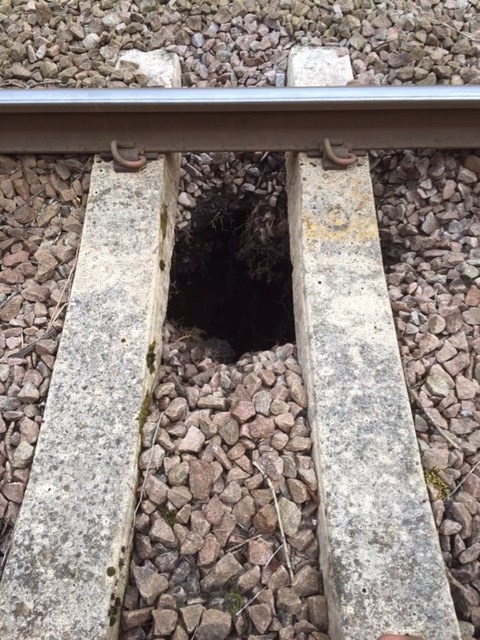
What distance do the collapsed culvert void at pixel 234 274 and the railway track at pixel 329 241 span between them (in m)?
0.42

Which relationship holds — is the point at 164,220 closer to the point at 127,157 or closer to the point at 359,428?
the point at 127,157

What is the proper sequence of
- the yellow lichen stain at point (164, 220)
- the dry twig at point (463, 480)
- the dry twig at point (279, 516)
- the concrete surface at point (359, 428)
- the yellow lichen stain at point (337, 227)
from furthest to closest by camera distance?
the yellow lichen stain at point (164, 220)
the yellow lichen stain at point (337, 227)
the dry twig at point (463, 480)
the dry twig at point (279, 516)
the concrete surface at point (359, 428)

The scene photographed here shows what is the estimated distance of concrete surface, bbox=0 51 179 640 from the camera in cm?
208

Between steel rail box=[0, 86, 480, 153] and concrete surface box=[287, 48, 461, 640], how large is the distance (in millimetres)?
208

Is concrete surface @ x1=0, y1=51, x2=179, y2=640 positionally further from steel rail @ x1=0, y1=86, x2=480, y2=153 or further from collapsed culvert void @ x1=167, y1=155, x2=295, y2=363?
collapsed culvert void @ x1=167, y1=155, x2=295, y2=363

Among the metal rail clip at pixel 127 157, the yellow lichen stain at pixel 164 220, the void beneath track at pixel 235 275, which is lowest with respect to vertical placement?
the void beneath track at pixel 235 275

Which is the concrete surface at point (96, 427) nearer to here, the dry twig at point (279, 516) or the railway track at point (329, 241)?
the railway track at point (329, 241)

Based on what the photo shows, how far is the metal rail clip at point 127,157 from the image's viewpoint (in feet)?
10.4

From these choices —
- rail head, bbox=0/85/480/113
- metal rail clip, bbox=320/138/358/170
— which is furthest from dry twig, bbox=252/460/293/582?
rail head, bbox=0/85/480/113

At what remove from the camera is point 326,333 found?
8.76 ft

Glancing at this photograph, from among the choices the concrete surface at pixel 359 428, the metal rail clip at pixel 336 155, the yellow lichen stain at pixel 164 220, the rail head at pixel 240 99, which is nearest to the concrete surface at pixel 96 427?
the yellow lichen stain at pixel 164 220

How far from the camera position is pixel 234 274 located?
413cm

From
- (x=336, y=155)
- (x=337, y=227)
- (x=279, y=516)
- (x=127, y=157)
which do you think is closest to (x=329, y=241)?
(x=337, y=227)

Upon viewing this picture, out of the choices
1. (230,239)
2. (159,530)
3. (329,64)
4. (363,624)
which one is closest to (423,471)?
(363,624)
